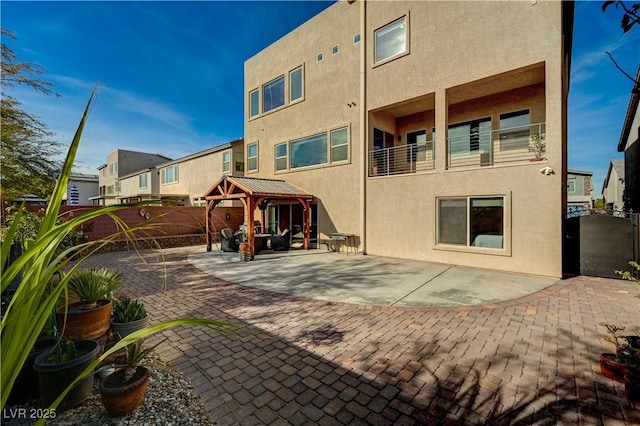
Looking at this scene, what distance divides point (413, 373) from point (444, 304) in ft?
8.98

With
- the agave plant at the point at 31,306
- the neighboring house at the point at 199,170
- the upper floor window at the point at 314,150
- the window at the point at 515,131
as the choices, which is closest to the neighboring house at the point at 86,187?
the neighboring house at the point at 199,170

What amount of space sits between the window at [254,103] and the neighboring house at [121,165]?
1049 inches

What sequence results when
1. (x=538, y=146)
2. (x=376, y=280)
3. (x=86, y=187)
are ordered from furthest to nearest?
(x=86, y=187) < (x=538, y=146) < (x=376, y=280)

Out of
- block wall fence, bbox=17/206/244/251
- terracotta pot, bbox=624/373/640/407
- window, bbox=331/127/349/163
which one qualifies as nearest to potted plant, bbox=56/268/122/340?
terracotta pot, bbox=624/373/640/407

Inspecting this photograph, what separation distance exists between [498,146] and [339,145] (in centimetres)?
653

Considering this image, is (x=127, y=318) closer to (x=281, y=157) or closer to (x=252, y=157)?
(x=281, y=157)

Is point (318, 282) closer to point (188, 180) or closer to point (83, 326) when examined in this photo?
point (83, 326)

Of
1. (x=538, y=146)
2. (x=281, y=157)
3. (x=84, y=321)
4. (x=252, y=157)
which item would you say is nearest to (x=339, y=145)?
(x=281, y=157)

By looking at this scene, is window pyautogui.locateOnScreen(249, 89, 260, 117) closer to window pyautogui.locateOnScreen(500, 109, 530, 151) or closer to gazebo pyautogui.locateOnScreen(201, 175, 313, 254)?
gazebo pyautogui.locateOnScreen(201, 175, 313, 254)

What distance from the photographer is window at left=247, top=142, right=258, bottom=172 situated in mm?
17047

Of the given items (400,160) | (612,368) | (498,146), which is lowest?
(612,368)

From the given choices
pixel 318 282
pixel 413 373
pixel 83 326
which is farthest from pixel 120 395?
pixel 318 282

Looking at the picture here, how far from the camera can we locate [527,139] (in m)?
9.75

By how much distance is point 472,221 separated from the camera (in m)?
9.22
